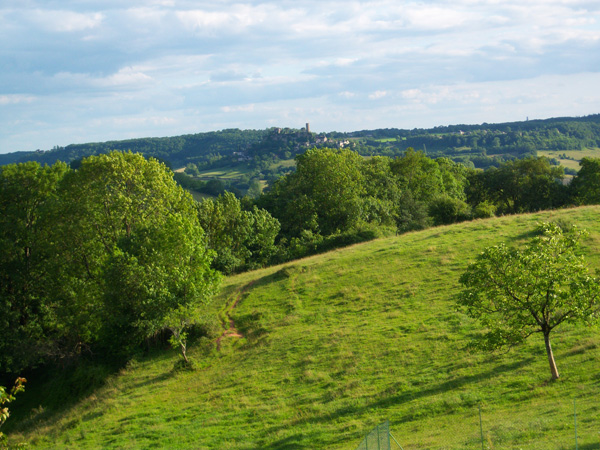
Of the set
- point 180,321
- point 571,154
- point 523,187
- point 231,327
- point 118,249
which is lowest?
point 231,327

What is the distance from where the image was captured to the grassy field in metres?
19.0

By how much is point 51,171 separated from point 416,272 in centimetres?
3380

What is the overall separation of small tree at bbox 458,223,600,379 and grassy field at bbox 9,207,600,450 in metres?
2.57

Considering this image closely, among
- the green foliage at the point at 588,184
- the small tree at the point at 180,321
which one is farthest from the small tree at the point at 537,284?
the green foliage at the point at 588,184

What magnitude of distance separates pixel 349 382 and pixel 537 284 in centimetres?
1037

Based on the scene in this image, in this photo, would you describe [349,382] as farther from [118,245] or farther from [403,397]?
[118,245]

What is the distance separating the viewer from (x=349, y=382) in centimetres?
2470

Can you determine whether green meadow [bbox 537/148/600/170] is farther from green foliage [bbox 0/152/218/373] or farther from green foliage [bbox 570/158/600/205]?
green foliage [bbox 0/152/218/373]

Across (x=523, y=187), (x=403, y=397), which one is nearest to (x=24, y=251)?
(x=403, y=397)

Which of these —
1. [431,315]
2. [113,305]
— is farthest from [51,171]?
[431,315]

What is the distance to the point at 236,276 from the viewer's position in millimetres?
52469

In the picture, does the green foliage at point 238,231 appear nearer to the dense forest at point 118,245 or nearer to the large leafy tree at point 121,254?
the dense forest at point 118,245

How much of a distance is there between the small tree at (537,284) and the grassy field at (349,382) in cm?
257

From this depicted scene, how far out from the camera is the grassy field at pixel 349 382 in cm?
1905
